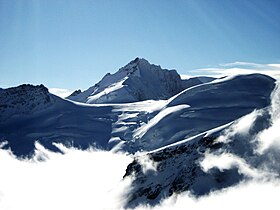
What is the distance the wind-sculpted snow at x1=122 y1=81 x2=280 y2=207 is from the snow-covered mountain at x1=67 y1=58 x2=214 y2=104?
90183 mm

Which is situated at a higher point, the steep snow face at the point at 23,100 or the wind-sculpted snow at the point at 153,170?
the steep snow face at the point at 23,100

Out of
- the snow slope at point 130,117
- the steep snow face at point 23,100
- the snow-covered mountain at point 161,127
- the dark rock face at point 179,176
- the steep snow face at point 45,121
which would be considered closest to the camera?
the dark rock face at point 179,176

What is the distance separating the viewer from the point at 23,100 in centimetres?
11175

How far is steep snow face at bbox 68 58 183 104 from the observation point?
13662 centimetres

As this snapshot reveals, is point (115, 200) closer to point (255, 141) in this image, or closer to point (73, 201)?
point (73, 201)

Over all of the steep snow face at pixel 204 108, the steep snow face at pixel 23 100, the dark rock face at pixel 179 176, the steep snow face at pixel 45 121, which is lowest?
the dark rock face at pixel 179 176

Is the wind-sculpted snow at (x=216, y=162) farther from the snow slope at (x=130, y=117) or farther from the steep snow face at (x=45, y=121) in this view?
the steep snow face at (x=45, y=121)

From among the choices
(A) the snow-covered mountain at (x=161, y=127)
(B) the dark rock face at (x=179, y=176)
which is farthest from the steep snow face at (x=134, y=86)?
(B) the dark rock face at (x=179, y=176)

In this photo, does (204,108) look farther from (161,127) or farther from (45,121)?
(45,121)

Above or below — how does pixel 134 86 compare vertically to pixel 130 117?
above

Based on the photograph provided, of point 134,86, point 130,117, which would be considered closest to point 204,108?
point 130,117

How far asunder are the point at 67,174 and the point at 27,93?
184 feet

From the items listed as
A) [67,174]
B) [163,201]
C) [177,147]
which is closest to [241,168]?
[163,201]

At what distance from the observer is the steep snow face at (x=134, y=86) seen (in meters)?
137
